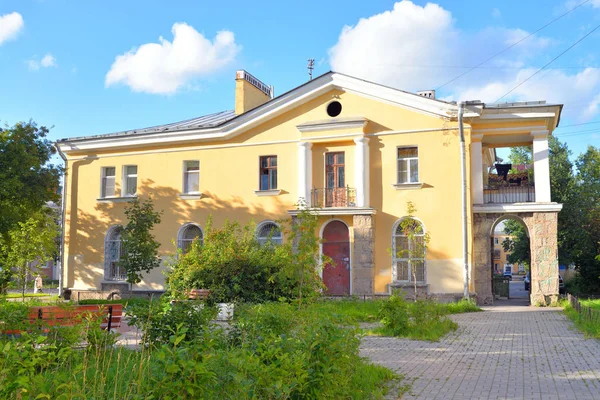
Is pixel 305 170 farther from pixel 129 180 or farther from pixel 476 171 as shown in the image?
pixel 129 180

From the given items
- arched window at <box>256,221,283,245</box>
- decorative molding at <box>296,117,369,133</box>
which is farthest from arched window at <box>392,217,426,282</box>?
arched window at <box>256,221,283,245</box>

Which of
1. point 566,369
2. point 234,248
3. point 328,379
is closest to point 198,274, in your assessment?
point 234,248

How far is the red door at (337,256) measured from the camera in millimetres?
23000

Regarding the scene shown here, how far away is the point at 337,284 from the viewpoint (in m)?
23.0

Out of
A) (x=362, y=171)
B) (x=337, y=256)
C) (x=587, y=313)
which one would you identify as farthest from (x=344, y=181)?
(x=587, y=313)

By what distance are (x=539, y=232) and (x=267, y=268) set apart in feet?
35.1

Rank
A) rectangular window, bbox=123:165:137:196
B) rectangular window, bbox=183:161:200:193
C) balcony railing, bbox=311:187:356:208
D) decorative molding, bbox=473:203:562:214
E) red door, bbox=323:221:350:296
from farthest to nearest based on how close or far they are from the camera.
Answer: rectangular window, bbox=123:165:137:196
rectangular window, bbox=183:161:200:193
red door, bbox=323:221:350:296
balcony railing, bbox=311:187:356:208
decorative molding, bbox=473:203:562:214

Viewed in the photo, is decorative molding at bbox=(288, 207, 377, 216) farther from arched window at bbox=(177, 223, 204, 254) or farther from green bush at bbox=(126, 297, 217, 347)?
green bush at bbox=(126, 297, 217, 347)

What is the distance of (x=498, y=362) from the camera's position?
9656mm

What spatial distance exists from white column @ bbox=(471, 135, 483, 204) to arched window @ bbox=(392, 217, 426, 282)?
2.39 metres

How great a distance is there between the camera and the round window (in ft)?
77.7

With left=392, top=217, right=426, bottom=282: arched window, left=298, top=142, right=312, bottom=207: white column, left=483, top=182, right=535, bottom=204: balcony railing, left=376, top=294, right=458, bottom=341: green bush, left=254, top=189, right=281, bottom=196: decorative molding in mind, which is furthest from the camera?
left=254, top=189, right=281, bottom=196: decorative molding

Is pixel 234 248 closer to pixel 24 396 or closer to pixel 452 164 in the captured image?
pixel 452 164

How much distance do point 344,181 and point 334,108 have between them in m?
3.10
